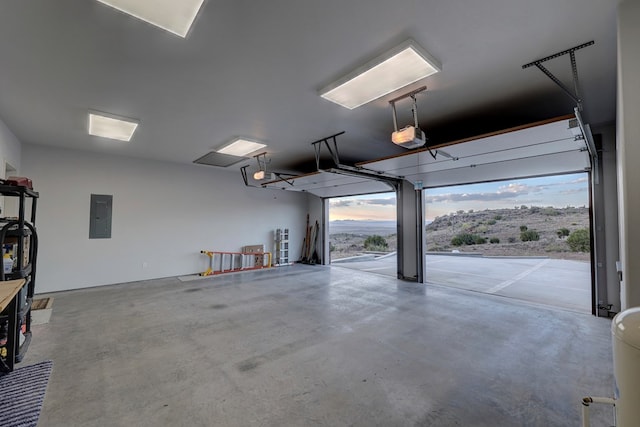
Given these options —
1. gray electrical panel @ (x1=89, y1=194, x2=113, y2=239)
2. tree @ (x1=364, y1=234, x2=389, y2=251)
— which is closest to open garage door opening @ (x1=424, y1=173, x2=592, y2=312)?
tree @ (x1=364, y1=234, x2=389, y2=251)

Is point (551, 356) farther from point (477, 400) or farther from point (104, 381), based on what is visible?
point (104, 381)

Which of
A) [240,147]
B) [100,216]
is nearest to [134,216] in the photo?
[100,216]

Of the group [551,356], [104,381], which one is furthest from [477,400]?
[104,381]

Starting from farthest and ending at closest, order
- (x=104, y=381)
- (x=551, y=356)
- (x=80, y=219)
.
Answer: (x=80, y=219), (x=551, y=356), (x=104, y=381)

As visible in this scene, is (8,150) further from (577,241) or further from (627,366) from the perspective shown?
(577,241)

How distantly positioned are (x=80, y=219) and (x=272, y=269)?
463cm

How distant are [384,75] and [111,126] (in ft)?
13.8

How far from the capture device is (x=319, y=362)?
2688mm

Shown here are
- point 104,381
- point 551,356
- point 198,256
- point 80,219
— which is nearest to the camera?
point 104,381

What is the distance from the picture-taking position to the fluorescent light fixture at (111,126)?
3844mm

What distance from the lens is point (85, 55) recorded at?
2.41 metres

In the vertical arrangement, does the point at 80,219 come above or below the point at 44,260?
above

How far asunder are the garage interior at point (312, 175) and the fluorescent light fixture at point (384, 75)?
8cm

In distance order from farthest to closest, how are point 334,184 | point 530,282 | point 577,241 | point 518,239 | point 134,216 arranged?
point 518,239 → point 577,241 → point 334,184 → point 530,282 → point 134,216
